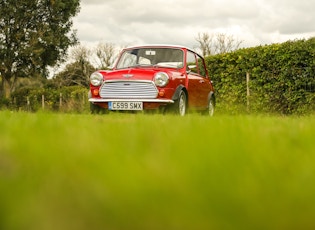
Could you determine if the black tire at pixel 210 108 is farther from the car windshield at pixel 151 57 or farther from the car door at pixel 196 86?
the car windshield at pixel 151 57

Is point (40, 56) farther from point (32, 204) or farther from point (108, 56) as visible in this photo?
point (32, 204)

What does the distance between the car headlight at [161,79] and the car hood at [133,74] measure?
0.13 metres

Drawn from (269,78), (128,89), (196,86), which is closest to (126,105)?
(128,89)

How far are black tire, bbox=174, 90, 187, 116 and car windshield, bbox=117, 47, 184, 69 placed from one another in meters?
1.07

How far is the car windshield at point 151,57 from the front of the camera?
9.82 m

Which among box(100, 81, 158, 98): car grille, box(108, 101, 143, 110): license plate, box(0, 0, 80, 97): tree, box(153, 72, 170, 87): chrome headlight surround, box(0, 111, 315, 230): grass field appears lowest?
box(108, 101, 143, 110): license plate

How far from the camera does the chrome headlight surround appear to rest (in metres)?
8.41

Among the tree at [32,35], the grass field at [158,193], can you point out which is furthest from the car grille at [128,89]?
the tree at [32,35]

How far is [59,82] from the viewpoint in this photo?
4662 centimetres

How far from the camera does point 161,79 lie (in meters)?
8.43

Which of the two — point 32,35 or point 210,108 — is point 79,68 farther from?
point 210,108

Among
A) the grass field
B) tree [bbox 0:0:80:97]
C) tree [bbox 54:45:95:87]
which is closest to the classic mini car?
the grass field

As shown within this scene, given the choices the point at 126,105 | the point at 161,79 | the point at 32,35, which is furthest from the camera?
the point at 32,35

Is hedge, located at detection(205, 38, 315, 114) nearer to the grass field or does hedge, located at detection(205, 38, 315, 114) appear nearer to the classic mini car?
the classic mini car
